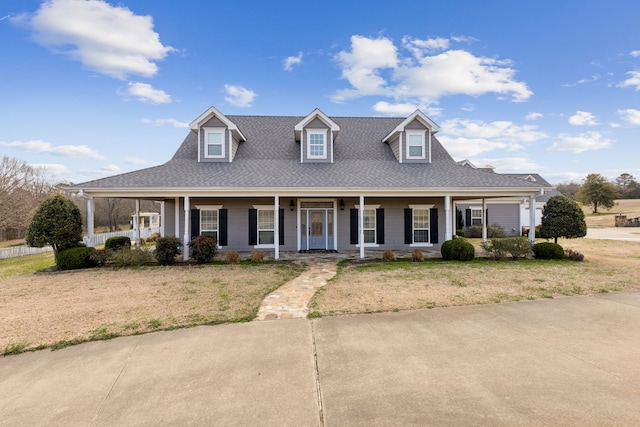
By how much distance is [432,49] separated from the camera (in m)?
16.1

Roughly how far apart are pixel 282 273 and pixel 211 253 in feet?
12.6

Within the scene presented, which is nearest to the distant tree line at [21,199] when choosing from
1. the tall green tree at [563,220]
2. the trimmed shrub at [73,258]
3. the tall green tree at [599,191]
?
the trimmed shrub at [73,258]

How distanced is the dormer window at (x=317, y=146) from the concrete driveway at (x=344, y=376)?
1085cm

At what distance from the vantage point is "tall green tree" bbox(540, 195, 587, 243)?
1312 centimetres

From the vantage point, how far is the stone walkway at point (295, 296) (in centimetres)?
623

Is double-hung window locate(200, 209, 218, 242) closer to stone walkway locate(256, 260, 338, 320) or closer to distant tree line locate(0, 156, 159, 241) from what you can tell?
distant tree line locate(0, 156, 159, 241)

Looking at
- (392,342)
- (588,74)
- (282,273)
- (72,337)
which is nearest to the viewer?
(392,342)

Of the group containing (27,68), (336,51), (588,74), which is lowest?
(27,68)

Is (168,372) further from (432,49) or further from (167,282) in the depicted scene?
(432,49)

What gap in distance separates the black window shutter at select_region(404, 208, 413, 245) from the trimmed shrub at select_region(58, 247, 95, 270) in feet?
47.4

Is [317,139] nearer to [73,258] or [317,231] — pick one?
[317,231]

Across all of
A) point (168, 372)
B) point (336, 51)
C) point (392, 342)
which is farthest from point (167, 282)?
point (336, 51)

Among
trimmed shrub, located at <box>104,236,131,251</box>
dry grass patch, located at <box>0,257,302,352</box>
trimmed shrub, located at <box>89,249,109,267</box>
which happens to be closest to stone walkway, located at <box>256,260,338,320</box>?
dry grass patch, located at <box>0,257,302,352</box>

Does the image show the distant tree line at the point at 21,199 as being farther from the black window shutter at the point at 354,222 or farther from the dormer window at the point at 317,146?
the black window shutter at the point at 354,222
